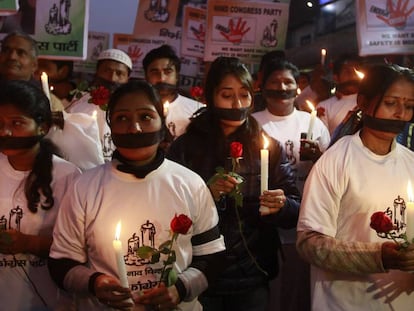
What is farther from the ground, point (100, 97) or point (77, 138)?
point (100, 97)

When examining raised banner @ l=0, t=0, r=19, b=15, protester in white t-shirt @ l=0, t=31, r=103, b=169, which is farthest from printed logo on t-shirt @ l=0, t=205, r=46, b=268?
raised banner @ l=0, t=0, r=19, b=15

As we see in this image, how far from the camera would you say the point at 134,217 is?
8.61 feet

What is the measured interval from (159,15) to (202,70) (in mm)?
1115

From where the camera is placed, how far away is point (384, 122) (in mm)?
2986

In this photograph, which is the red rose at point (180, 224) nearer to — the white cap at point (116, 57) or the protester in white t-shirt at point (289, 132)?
the protester in white t-shirt at point (289, 132)

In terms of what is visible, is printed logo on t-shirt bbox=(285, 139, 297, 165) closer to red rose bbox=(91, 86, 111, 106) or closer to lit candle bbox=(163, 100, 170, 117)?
lit candle bbox=(163, 100, 170, 117)

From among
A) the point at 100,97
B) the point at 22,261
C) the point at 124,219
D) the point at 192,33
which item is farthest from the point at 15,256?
the point at 192,33

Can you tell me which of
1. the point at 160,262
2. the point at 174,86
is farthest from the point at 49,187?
the point at 174,86

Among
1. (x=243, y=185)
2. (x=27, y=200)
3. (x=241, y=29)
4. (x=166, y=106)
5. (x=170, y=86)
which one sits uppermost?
(x=241, y=29)

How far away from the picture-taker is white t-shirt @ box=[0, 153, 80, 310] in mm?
2906

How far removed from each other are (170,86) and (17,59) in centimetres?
161

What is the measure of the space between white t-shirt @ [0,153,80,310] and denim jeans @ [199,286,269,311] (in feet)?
2.88

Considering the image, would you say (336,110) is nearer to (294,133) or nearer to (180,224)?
(294,133)

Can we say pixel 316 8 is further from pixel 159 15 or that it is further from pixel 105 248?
pixel 105 248
